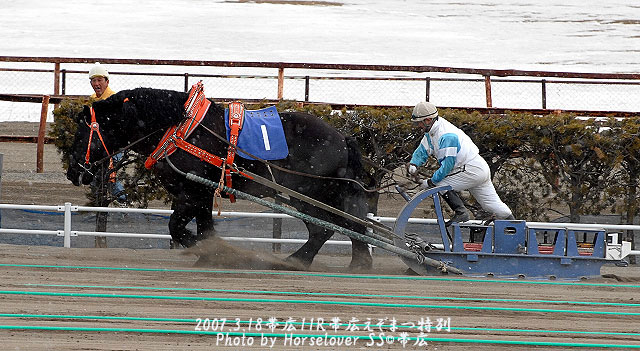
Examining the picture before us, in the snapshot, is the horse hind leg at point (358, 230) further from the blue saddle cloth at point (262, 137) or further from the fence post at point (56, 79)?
the fence post at point (56, 79)

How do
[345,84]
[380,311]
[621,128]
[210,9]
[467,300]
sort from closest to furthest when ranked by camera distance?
[380,311] < [467,300] < [621,128] < [345,84] < [210,9]

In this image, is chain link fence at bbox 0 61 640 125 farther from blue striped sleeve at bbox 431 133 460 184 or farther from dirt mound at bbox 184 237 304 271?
blue striped sleeve at bbox 431 133 460 184

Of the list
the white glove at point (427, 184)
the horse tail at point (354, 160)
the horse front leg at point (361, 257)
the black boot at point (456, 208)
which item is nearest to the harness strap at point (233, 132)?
the horse tail at point (354, 160)

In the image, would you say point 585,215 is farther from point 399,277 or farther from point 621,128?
point 399,277

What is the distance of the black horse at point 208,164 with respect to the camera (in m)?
7.77

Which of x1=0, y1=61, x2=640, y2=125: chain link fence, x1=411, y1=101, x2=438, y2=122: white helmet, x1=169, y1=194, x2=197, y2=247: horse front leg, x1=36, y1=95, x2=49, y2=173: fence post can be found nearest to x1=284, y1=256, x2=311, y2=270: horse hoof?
x1=169, y1=194, x2=197, y2=247: horse front leg

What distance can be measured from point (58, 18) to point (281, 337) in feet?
103

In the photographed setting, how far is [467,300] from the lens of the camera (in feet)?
22.2

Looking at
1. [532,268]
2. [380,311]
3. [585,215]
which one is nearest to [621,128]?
[585,215]

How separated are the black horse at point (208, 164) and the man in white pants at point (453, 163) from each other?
32.0 inches

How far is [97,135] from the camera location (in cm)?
784

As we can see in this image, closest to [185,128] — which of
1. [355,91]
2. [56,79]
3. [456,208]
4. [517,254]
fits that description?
[456,208]

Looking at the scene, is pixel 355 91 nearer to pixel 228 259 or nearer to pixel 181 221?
pixel 228 259

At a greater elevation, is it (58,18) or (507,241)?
(58,18)
